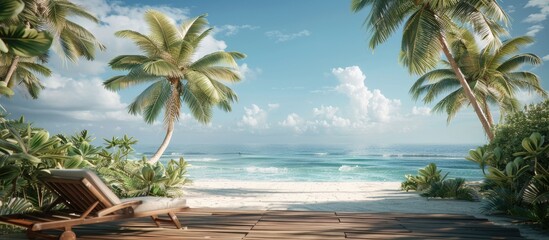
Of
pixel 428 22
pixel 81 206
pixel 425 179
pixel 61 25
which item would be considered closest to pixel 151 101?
pixel 61 25

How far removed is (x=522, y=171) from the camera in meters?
5.37

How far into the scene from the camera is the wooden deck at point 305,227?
3.88 metres

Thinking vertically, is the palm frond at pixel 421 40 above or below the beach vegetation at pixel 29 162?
above

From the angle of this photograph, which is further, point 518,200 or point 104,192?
point 518,200

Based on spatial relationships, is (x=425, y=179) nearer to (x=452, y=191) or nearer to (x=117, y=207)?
(x=452, y=191)

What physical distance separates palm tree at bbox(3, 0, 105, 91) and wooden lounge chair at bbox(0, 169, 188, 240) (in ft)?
33.9

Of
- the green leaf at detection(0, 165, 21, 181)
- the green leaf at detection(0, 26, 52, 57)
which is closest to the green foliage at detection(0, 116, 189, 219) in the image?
the green leaf at detection(0, 165, 21, 181)

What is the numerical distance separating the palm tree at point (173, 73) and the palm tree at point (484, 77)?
28.5 ft

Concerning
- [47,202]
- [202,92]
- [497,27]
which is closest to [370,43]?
[497,27]

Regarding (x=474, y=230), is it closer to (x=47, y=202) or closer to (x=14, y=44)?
(x=14, y=44)

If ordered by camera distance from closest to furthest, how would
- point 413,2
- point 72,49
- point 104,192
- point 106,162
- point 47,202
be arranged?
point 104,192, point 47,202, point 106,162, point 413,2, point 72,49

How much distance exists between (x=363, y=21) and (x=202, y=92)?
6.49 metres

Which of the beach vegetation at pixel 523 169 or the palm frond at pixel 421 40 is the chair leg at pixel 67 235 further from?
the palm frond at pixel 421 40

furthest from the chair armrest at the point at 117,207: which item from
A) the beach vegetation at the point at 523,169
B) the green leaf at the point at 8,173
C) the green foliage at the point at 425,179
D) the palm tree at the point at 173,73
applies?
the palm tree at the point at 173,73
